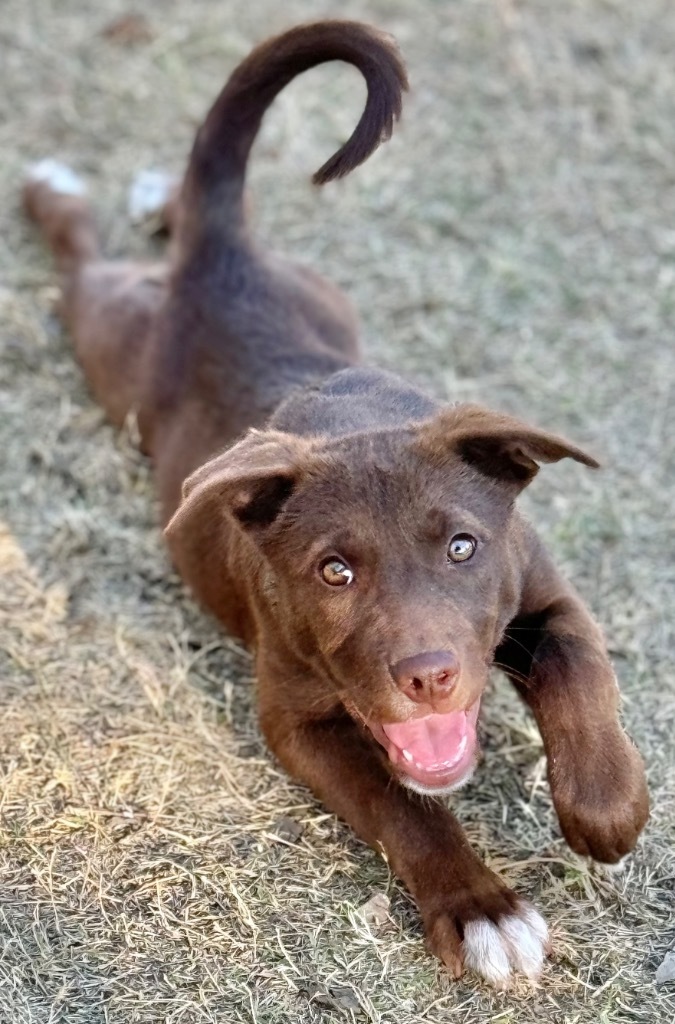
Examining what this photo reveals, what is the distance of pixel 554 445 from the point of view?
3154mm

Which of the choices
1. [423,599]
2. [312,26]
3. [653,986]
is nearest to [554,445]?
[423,599]

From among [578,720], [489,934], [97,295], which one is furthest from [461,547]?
[97,295]

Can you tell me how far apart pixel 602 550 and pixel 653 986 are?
1790 mm

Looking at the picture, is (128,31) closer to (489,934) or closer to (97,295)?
(97,295)

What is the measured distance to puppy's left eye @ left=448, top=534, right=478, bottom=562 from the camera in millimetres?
3144

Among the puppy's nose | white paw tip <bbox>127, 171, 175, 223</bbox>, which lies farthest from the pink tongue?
white paw tip <bbox>127, 171, 175, 223</bbox>

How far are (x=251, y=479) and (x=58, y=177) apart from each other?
3776 mm

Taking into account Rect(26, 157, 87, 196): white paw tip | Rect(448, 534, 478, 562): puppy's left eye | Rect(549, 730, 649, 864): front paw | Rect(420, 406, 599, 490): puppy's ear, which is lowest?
Rect(26, 157, 87, 196): white paw tip

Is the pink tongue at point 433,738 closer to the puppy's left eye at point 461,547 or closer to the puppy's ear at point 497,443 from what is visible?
the puppy's left eye at point 461,547

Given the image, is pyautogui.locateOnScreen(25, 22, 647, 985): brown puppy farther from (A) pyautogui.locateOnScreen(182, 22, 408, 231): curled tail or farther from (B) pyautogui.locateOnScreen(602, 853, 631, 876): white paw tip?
(B) pyautogui.locateOnScreen(602, 853, 631, 876): white paw tip

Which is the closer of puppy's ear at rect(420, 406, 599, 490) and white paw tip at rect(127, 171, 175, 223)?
puppy's ear at rect(420, 406, 599, 490)

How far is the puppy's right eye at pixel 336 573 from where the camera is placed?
3139 mm

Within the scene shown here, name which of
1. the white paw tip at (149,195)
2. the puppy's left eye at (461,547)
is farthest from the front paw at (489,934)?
the white paw tip at (149,195)

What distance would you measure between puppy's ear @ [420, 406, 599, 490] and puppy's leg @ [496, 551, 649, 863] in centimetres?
46
